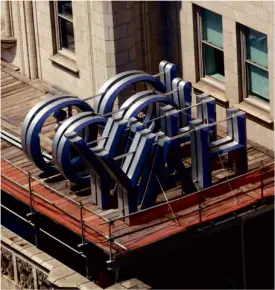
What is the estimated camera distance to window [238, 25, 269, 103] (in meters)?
53.2

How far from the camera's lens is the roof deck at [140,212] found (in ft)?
167

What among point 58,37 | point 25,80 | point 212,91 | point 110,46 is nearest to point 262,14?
point 212,91

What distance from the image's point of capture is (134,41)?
186 feet

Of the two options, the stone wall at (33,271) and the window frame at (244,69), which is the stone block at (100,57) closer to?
the window frame at (244,69)

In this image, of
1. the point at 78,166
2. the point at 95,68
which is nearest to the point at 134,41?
the point at 95,68

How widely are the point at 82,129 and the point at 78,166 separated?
1042 mm

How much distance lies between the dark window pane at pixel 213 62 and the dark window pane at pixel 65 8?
4.92 metres

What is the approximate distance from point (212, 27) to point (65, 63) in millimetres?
5984

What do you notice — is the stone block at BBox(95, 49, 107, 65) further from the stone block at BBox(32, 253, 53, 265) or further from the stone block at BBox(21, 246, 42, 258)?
the stone block at BBox(32, 253, 53, 265)

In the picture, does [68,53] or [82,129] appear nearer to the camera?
[82,129]

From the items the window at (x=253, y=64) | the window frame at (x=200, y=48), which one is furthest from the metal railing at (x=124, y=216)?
the window frame at (x=200, y=48)

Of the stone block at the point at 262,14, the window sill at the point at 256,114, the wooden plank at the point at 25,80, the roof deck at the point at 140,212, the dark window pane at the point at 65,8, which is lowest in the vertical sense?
the roof deck at the point at 140,212

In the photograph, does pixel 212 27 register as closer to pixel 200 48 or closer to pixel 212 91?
pixel 200 48

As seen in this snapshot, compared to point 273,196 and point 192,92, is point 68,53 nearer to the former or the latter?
point 192,92
